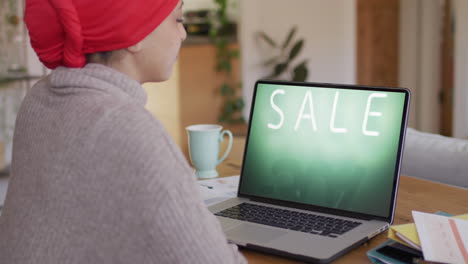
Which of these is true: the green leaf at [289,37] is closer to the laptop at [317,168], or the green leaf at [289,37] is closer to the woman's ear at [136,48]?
the laptop at [317,168]

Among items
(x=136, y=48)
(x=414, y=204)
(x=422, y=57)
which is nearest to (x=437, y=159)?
(x=414, y=204)

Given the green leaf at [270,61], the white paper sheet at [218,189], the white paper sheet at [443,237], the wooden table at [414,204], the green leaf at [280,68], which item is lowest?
the wooden table at [414,204]

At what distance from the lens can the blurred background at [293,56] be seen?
Result: 5.37m

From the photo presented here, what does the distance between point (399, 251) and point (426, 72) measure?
5316 millimetres

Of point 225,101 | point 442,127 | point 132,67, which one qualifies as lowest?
point 442,127

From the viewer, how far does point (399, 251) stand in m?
0.93

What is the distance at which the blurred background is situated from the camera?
5.37m

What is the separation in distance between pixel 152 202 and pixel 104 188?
7 centimetres

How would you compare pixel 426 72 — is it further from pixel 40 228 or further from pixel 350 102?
pixel 40 228

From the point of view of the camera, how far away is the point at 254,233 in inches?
42.1

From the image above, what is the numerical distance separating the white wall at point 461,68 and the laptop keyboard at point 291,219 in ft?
15.3

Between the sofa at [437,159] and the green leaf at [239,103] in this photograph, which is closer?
the sofa at [437,159]

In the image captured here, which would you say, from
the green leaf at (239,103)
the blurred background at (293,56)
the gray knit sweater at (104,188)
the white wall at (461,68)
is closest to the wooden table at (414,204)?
the gray knit sweater at (104,188)

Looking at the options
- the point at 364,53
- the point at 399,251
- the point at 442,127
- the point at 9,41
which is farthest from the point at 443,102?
the point at 399,251
